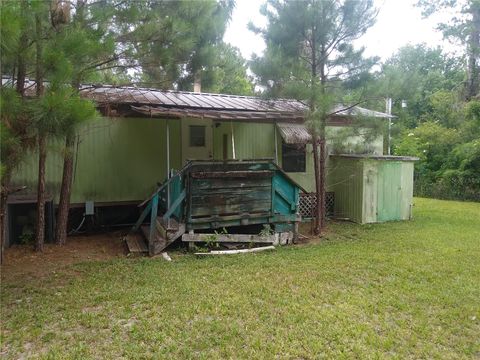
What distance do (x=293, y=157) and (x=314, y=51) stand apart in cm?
301

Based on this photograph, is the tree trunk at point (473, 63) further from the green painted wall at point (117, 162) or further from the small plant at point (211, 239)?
the small plant at point (211, 239)

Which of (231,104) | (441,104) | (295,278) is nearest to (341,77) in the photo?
(231,104)

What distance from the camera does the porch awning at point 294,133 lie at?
8.45 m

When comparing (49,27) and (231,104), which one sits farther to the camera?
(231,104)

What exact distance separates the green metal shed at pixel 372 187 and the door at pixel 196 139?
332cm

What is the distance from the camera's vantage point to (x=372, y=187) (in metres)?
8.66

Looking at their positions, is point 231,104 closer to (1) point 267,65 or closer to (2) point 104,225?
(1) point 267,65

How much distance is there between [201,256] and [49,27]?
3681mm

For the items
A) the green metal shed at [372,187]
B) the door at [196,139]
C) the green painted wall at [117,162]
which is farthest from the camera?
the green metal shed at [372,187]

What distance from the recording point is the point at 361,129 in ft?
24.6

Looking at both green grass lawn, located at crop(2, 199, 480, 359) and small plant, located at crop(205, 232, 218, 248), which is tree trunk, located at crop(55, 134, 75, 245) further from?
small plant, located at crop(205, 232, 218, 248)

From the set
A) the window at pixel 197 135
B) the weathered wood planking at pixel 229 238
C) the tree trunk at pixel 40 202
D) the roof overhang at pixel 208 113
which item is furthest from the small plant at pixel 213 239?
the window at pixel 197 135

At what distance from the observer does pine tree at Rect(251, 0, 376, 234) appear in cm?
667

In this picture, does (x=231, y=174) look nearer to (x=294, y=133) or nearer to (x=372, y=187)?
(x=294, y=133)
